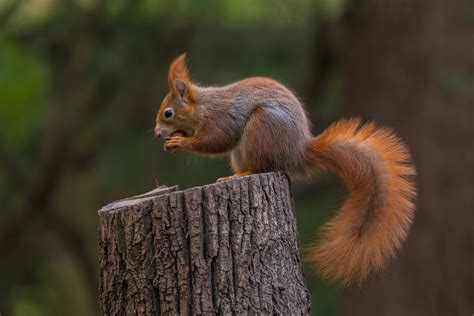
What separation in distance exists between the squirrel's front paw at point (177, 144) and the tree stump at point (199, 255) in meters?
0.56

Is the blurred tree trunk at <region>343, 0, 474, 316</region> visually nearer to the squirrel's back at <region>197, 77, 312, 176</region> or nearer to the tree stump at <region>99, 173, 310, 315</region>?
the squirrel's back at <region>197, 77, 312, 176</region>

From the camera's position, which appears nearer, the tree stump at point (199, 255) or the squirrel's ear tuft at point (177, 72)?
the tree stump at point (199, 255)

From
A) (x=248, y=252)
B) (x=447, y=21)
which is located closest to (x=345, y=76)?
(x=447, y=21)

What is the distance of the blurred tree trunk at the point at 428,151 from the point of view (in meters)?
6.88

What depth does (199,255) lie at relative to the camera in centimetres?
272

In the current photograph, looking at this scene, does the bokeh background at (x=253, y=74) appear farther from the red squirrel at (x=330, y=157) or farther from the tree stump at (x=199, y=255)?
the tree stump at (x=199, y=255)

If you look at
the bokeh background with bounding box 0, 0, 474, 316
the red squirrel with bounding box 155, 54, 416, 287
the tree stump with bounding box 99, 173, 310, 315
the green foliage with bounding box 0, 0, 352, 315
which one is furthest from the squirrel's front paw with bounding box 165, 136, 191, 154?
the bokeh background with bounding box 0, 0, 474, 316

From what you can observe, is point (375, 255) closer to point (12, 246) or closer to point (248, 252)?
point (248, 252)

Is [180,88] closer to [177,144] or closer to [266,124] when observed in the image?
[177,144]

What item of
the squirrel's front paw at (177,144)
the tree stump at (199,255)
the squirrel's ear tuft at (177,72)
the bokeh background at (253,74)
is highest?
the bokeh background at (253,74)

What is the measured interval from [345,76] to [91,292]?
2.77 meters

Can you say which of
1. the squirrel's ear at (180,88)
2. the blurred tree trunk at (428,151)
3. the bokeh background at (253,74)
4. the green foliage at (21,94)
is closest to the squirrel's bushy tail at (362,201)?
the squirrel's ear at (180,88)

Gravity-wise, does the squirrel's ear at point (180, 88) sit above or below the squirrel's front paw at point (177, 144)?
above

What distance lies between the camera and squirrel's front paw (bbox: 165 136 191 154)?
3.39 m
